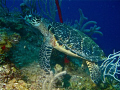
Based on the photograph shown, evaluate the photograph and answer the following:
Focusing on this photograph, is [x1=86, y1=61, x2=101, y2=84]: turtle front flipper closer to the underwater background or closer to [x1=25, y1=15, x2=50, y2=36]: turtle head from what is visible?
the underwater background

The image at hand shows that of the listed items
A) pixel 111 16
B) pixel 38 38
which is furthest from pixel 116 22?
pixel 38 38

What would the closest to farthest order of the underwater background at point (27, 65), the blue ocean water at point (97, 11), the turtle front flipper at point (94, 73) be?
the underwater background at point (27, 65), the turtle front flipper at point (94, 73), the blue ocean water at point (97, 11)

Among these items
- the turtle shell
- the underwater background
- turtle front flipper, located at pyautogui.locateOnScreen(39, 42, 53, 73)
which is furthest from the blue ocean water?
turtle front flipper, located at pyautogui.locateOnScreen(39, 42, 53, 73)

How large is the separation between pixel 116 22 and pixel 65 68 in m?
83.6

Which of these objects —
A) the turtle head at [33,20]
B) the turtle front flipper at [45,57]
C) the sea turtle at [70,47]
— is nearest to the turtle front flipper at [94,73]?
the sea turtle at [70,47]

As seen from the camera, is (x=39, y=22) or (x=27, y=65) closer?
(x=27, y=65)

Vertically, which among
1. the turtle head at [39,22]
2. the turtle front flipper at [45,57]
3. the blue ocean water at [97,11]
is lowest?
the turtle front flipper at [45,57]

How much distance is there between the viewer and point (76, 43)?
174 inches

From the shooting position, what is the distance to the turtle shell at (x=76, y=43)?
14.1 ft

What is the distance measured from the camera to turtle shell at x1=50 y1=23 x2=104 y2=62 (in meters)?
4.30

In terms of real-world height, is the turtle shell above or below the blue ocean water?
below

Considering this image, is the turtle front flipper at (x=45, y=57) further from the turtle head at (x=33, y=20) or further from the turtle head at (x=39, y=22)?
Result: the turtle head at (x=33, y=20)

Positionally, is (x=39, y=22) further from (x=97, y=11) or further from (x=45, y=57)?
(x=97, y=11)

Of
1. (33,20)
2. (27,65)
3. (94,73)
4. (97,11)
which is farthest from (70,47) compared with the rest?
(97,11)
